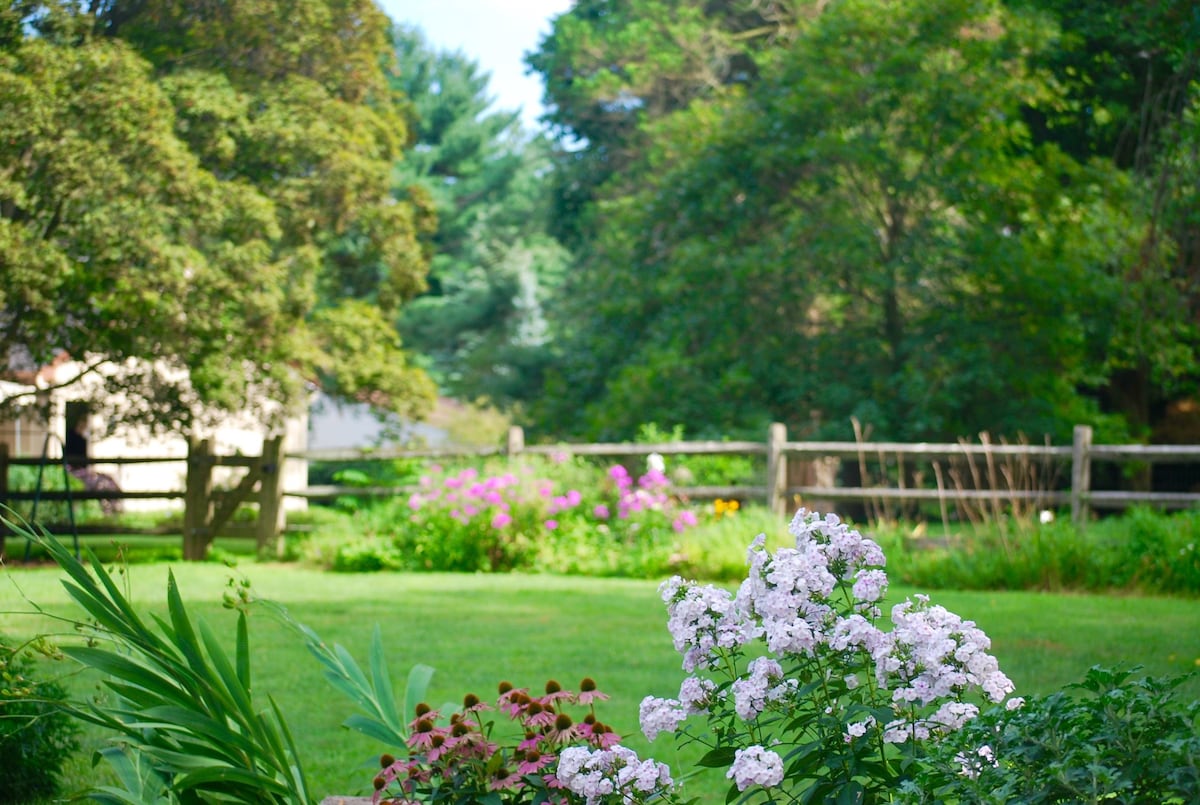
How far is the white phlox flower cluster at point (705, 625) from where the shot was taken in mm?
2490

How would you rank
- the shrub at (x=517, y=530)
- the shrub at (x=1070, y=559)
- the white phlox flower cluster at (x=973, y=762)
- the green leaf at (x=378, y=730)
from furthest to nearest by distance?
the shrub at (x=517, y=530) < the shrub at (x=1070, y=559) < the green leaf at (x=378, y=730) < the white phlox flower cluster at (x=973, y=762)

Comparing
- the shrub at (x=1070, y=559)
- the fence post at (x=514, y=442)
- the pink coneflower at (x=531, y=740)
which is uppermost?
the fence post at (x=514, y=442)

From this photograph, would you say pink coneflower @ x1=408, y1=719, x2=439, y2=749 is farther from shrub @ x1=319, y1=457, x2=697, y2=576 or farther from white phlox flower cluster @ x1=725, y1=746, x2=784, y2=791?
shrub @ x1=319, y1=457, x2=697, y2=576

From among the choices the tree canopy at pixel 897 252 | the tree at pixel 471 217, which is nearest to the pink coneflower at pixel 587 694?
the tree canopy at pixel 897 252

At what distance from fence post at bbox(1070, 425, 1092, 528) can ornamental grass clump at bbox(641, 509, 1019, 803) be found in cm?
900

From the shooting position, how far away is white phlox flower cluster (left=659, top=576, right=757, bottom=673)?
2490mm

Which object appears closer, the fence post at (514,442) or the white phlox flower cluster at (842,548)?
the white phlox flower cluster at (842,548)

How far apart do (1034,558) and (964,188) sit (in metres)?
8.33

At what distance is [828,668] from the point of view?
8.22 feet

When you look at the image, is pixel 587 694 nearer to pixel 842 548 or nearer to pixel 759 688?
pixel 759 688

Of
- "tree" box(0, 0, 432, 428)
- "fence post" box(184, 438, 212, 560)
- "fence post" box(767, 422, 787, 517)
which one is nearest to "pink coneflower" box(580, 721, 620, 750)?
"tree" box(0, 0, 432, 428)

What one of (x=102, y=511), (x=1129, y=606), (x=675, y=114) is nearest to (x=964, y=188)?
(x=675, y=114)

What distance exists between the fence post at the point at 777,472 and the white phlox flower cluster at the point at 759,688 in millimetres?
9580

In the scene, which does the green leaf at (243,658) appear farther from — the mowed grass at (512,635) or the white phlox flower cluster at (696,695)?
the mowed grass at (512,635)
